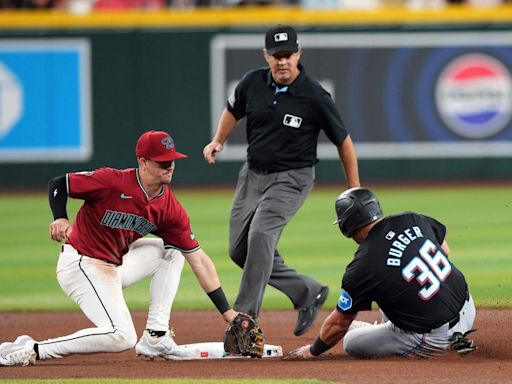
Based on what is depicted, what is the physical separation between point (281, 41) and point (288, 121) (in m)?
0.57

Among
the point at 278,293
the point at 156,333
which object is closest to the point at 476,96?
the point at 278,293

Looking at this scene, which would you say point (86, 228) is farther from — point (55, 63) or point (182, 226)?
point (55, 63)

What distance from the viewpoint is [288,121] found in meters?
7.73

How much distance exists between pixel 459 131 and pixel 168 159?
456 inches

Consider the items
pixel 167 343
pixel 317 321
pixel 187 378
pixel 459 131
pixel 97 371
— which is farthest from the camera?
pixel 459 131

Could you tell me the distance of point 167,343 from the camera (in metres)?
7.09

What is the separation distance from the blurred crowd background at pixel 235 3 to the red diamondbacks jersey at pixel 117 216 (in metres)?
11.4

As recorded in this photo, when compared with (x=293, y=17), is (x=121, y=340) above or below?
below

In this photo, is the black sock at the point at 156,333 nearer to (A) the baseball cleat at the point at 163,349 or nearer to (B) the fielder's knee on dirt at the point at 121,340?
(A) the baseball cleat at the point at 163,349

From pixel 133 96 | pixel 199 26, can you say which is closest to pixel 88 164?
pixel 133 96

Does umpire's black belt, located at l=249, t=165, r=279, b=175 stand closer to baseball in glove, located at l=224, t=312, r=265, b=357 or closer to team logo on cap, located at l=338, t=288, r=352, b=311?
baseball in glove, located at l=224, t=312, r=265, b=357

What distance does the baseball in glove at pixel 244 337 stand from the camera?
6918 mm

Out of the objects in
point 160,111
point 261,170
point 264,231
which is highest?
point 261,170

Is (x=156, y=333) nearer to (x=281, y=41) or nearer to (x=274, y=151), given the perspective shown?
(x=274, y=151)
